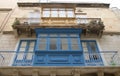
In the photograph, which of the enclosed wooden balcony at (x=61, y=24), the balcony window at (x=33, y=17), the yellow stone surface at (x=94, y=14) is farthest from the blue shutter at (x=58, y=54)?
the yellow stone surface at (x=94, y=14)

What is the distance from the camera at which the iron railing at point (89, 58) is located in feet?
38.7

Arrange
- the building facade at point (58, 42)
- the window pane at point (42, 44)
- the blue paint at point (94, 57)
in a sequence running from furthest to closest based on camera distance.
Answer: the window pane at point (42, 44) < the blue paint at point (94, 57) < the building facade at point (58, 42)

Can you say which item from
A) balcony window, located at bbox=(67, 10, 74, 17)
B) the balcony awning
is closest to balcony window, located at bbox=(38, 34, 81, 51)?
the balcony awning

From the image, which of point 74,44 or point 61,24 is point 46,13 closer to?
point 61,24

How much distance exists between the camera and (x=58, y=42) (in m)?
12.5

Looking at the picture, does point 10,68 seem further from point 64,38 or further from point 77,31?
point 77,31

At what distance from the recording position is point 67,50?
11.6m

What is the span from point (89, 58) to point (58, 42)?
6.60 feet

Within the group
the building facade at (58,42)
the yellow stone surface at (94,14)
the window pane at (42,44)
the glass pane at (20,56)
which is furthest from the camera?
the yellow stone surface at (94,14)

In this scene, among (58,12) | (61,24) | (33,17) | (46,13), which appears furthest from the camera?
(33,17)

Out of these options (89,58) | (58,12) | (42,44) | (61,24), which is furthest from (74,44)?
(58,12)

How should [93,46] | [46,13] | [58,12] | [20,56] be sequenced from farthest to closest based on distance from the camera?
[58,12] → [46,13] → [93,46] → [20,56]

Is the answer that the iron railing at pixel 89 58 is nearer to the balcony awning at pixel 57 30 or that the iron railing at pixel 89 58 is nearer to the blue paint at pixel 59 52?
the blue paint at pixel 59 52

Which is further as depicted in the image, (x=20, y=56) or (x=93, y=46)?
(x=93, y=46)
